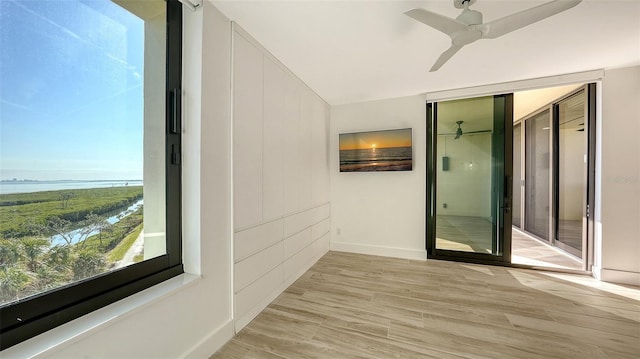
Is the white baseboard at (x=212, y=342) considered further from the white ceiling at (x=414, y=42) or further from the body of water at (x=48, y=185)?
the white ceiling at (x=414, y=42)

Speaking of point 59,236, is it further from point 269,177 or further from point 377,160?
point 377,160

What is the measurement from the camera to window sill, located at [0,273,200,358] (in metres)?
0.94

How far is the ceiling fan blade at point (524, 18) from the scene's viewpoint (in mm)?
1390

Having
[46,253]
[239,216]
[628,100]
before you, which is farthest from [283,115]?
[628,100]

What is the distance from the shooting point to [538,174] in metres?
4.25

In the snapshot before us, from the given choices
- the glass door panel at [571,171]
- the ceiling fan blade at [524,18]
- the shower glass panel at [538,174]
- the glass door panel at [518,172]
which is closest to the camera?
the ceiling fan blade at [524,18]

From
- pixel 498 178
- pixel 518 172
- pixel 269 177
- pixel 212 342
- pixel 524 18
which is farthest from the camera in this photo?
pixel 518 172

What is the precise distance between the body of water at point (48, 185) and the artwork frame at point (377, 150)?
319 cm

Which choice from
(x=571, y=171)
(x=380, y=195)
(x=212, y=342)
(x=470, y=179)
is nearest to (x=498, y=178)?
(x=470, y=179)

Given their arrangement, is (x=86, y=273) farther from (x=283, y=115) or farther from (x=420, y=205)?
(x=420, y=205)

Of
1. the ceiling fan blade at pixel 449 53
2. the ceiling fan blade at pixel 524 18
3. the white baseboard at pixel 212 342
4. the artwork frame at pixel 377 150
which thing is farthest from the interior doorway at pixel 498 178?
the white baseboard at pixel 212 342

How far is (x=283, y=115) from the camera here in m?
2.73

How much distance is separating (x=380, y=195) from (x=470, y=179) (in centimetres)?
142

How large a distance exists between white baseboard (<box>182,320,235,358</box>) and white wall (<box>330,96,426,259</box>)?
253 centimetres
